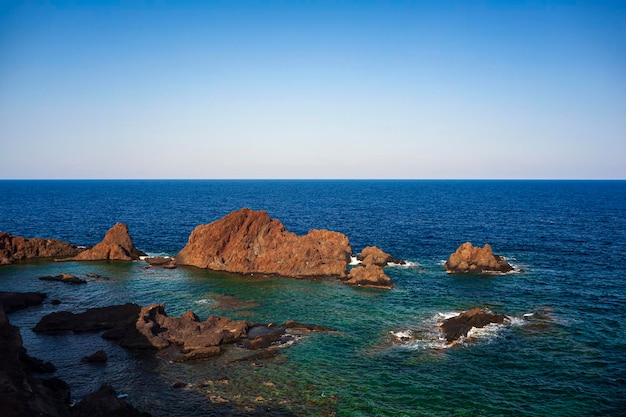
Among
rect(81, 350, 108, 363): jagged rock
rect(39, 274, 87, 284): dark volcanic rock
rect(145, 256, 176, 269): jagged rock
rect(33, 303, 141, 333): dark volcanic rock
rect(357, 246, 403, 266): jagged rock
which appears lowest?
rect(81, 350, 108, 363): jagged rock

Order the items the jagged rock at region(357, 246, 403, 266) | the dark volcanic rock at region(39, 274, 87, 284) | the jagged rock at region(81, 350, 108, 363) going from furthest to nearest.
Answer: the jagged rock at region(357, 246, 403, 266)
the dark volcanic rock at region(39, 274, 87, 284)
the jagged rock at region(81, 350, 108, 363)

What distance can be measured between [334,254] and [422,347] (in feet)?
123

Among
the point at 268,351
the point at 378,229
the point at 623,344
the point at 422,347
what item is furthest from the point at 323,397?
the point at 378,229

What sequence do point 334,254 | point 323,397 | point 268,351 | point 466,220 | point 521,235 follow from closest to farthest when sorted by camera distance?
point 323,397 → point 268,351 → point 334,254 → point 521,235 → point 466,220

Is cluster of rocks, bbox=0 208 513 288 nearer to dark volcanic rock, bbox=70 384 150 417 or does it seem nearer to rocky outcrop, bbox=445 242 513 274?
rocky outcrop, bbox=445 242 513 274

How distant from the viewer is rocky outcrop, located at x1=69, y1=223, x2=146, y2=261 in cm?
9075

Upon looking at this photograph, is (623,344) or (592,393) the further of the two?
(623,344)

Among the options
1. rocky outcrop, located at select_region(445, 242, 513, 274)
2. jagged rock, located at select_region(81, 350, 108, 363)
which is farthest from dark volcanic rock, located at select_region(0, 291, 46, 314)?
rocky outcrop, located at select_region(445, 242, 513, 274)

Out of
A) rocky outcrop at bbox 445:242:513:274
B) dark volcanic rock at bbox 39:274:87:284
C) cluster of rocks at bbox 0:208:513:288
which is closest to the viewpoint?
dark volcanic rock at bbox 39:274:87:284

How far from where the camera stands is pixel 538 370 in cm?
4316

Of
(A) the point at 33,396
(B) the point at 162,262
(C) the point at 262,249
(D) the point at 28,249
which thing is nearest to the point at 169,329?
(A) the point at 33,396

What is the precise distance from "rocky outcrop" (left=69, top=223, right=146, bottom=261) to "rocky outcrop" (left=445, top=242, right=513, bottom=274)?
67152mm

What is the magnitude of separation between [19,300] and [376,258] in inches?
2428

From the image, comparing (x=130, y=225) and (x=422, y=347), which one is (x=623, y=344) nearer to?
(x=422, y=347)
